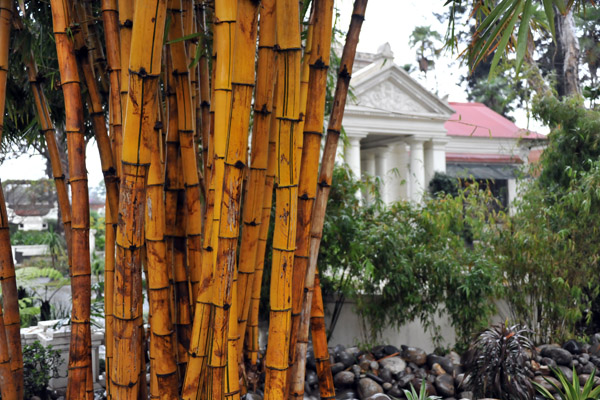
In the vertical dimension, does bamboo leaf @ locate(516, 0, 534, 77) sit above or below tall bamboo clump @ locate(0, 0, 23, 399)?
above

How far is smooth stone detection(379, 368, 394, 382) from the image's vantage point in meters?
3.12

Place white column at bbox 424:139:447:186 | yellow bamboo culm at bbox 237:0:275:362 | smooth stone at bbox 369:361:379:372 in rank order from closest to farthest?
yellow bamboo culm at bbox 237:0:275:362, smooth stone at bbox 369:361:379:372, white column at bbox 424:139:447:186

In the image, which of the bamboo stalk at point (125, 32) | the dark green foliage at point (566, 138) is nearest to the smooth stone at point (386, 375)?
the bamboo stalk at point (125, 32)

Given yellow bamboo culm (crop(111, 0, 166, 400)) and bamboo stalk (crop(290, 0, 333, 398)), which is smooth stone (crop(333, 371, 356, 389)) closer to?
bamboo stalk (crop(290, 0, 333, 398))

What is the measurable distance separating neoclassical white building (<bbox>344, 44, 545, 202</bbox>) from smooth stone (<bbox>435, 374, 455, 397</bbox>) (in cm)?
668

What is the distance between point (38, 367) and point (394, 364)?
6.45 ft

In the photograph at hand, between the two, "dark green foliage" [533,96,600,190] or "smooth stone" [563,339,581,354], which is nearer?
"smooth stone" [563,339,581,354]

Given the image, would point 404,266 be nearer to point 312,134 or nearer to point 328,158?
point 328,158

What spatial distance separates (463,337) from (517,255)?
2.46 ft

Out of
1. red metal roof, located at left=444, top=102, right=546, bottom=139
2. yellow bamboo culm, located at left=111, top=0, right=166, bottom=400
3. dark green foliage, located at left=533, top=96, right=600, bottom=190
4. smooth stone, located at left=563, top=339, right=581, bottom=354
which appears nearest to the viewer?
yellow bamboo culm, located at left=111, top=0, right=166, bottom=400

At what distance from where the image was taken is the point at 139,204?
45.6 inches

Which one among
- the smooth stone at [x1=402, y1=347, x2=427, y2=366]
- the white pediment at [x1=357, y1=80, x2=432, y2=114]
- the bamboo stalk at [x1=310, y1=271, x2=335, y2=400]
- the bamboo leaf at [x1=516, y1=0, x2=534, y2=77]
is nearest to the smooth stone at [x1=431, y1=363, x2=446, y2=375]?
the smooth stone at [x1=402, y1=347, x2=427, y2=366]

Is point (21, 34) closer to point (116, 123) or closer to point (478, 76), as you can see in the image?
point (116, 123)

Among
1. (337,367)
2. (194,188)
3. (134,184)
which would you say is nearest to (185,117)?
(194,188)
